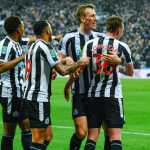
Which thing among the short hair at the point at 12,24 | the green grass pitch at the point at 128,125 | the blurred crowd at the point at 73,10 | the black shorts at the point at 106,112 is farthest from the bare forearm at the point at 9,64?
the blurred crowd at the point at 73,10

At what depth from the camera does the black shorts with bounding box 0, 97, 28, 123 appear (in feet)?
31.6

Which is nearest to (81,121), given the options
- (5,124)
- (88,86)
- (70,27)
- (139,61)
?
(88,86)

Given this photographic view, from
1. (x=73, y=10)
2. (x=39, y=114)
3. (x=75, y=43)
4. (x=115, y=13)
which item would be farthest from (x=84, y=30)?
(x=73, y=10)

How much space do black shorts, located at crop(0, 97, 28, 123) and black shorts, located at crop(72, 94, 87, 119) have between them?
735 millimetres

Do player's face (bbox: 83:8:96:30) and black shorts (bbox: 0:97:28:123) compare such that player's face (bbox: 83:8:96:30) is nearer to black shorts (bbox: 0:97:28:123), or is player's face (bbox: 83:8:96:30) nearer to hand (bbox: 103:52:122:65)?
hand (bbox: 103:52:122:65)

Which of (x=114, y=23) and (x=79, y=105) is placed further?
(x=79, y=105)

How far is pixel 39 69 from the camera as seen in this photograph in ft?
28.1

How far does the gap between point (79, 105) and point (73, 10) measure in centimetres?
4021

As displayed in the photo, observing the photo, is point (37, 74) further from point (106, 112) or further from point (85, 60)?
point (106, 112)

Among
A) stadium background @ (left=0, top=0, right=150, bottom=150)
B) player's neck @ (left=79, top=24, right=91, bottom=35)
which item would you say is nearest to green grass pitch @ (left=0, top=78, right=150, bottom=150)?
stadium background @ (left=0, top=0, right=150, bottom=150)

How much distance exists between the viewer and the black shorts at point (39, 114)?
8594 millimetres

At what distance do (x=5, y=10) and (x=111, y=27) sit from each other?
1696 inches

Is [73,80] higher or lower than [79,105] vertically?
higher

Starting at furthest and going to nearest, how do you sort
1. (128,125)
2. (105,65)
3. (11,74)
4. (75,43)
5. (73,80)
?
(128,125)
(75,43)
(11,74)
(73,80)
(105,65)
